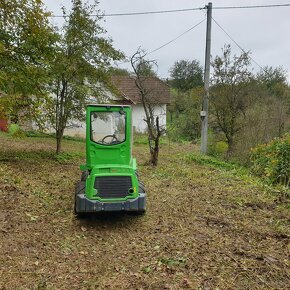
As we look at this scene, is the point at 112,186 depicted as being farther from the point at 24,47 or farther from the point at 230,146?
the point at 230,146

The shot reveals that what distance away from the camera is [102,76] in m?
12.3

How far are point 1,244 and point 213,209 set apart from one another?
400 centimetres

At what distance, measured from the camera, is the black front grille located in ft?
18.2

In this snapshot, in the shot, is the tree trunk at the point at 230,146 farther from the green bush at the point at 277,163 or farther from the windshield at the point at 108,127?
the windshield at the point at 108,127

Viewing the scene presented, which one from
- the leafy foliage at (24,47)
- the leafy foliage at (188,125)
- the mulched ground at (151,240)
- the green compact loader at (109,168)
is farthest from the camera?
the leafy foliage at (188,125)

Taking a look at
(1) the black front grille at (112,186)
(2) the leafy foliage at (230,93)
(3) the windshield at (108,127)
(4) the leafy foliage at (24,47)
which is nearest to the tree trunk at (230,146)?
(2) the leafy foliage at (230,93)

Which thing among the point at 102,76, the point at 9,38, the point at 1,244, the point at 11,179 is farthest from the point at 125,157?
the point at 102,76

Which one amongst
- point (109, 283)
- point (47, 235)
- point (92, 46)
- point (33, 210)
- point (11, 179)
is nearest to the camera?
point (109, 283)

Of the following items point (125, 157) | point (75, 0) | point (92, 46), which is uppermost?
point (75, 0)

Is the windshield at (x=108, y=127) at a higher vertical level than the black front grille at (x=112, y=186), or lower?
higher

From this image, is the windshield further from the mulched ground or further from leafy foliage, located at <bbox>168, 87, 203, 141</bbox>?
leafy foliage, located at <bbox>168, 87, 203, 141</bbox>

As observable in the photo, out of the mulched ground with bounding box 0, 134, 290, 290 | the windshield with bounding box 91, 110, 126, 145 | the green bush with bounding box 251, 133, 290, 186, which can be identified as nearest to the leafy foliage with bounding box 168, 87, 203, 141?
the green bush with bounding box 251, 133, 290, 186

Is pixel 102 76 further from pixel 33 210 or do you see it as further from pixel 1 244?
pixel 1 244

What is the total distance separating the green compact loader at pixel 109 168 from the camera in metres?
5.52
